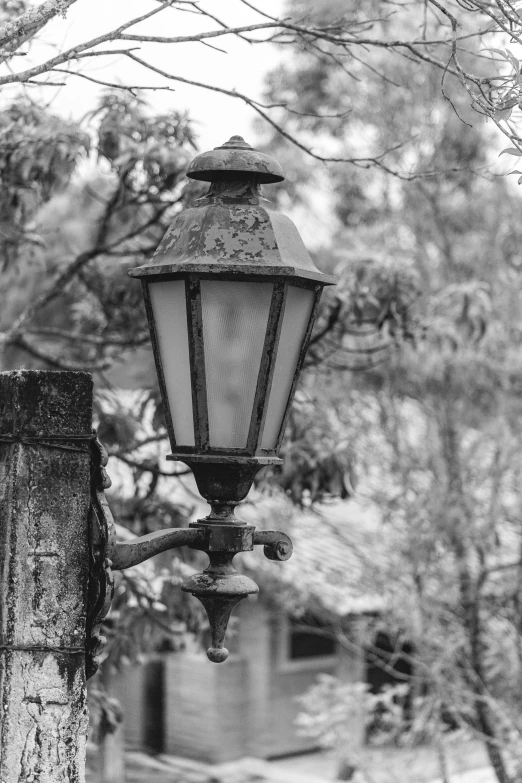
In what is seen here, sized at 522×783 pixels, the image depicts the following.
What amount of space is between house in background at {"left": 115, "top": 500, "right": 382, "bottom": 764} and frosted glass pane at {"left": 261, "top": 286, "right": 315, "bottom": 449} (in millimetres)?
8987

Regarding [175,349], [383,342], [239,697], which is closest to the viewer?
[175,349]

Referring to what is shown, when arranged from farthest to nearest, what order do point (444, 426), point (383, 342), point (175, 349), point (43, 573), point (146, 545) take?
point (444, 426), point (383, 342), point (175, 349), point (146, 545), point (43, 573)

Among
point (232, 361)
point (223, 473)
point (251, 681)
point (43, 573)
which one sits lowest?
point (251, 681)

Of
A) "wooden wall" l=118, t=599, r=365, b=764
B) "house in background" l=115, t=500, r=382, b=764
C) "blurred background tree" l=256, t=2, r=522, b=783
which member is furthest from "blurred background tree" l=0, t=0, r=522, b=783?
"wooden wall" l=118, t=599, r=365, b=764

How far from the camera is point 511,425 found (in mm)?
9391

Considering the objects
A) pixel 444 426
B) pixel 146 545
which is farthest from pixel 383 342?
pixel 146 545

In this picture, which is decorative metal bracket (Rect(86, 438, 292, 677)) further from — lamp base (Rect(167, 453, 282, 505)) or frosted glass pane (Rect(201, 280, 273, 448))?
frosted glass pane (Rect(201, 280, 273, 448))

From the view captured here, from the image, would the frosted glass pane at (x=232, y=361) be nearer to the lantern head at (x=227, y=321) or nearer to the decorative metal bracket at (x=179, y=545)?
the lantern head at (x=227, y=321)

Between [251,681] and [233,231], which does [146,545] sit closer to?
[233,231]

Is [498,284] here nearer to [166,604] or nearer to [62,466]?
[166,604]

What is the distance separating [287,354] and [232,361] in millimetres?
157

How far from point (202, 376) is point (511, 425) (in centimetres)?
737

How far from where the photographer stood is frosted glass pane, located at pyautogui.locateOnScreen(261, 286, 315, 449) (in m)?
2.49

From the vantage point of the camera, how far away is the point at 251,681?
42.0ft
